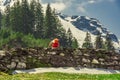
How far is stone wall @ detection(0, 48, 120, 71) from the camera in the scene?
102 ft

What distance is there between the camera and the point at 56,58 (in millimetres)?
32844

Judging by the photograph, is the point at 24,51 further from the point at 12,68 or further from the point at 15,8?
the point at 15,8

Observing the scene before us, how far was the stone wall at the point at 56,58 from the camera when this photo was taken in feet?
102

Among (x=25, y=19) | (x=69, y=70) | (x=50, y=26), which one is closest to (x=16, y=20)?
(x=25, y=19)

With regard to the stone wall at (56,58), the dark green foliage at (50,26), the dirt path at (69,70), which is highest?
the dark green foliage at (50,26)

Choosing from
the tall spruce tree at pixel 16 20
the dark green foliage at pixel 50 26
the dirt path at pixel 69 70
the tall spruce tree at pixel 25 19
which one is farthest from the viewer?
the dark green foliage at pixel 50 26

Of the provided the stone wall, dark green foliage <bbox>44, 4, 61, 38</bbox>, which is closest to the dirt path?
the stone wall

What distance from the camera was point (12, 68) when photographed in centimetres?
3094

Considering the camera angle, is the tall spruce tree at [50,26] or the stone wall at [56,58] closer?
the stone wall at [56,58]

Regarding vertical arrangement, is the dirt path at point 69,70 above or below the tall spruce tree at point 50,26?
below

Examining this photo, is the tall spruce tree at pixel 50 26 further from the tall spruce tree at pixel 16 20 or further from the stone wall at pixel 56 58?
the stone wall at pixel 56 58

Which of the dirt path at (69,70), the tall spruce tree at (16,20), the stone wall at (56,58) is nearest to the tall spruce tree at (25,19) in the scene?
the tall spruce tree at (16,20)

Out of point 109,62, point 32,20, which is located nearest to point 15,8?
point 32,20

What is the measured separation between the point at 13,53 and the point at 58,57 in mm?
3992
